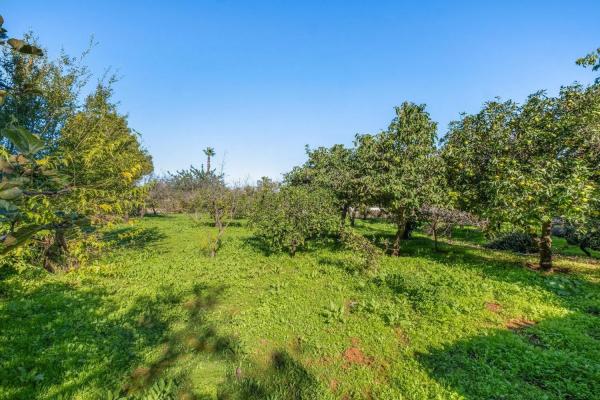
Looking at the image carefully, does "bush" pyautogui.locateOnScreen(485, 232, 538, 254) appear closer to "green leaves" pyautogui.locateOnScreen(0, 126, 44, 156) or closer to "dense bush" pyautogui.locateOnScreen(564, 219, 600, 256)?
"dense bush" pyautogui.locateOnScreen(564, 219, 600, 256)

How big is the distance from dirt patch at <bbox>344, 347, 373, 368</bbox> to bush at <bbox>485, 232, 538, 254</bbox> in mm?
15237

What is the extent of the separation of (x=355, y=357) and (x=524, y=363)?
3.50 meters

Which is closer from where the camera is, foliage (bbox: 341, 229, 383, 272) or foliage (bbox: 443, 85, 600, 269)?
foliage (bbox: 443, 85, 600, 269)

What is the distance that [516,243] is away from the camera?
58.5 ft

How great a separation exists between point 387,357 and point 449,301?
344cm

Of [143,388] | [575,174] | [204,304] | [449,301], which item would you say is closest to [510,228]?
[575,174]

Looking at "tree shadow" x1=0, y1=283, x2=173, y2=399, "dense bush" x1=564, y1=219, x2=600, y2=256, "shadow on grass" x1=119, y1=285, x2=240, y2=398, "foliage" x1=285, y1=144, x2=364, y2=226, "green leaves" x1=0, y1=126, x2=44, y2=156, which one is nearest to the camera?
"green leaves" x1=0, y1=126, x2=44, y2=156

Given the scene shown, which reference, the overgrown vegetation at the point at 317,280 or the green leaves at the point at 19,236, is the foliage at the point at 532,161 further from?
the green leaves at the point at 19,236

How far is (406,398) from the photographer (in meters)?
5.32

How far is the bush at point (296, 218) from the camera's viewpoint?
547 inches

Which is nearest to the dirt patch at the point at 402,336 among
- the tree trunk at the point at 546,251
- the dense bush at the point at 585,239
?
the tree trunk at the point at 546,251

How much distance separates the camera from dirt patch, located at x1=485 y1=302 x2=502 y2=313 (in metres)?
8.47

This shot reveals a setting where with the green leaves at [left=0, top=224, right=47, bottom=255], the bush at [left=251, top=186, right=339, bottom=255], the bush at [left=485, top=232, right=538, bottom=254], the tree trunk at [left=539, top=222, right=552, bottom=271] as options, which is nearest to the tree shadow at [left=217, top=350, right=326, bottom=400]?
the green leaves at [left=0, top=224, right=47, bottom=255]

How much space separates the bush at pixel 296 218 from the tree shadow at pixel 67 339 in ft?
20.4
